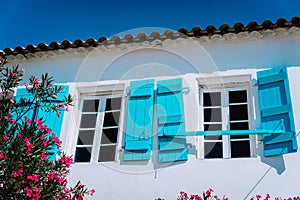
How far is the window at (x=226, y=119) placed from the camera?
6.28 metres

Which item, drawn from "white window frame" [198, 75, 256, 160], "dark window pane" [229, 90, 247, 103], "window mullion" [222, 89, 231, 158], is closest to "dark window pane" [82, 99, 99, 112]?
"white window frame" [198, 75, 256, 160]

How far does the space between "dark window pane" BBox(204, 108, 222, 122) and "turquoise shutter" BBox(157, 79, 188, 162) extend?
1.54ft

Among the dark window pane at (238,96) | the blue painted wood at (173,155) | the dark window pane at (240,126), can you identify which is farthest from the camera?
the dark window pane at (238,96)

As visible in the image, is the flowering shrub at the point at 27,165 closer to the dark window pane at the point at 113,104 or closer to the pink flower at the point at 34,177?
the pink flower at the point at 34,177

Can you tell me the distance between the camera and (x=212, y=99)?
693cm

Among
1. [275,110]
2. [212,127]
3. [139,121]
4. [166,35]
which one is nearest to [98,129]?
[139,121]

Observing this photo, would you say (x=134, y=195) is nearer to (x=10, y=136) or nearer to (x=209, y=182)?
(x=209, y=182)

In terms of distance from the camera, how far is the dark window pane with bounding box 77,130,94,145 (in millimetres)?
6941

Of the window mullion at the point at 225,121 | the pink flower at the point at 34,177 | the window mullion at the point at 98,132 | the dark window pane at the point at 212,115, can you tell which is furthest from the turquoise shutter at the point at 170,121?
the pink flower at the point at 34,177

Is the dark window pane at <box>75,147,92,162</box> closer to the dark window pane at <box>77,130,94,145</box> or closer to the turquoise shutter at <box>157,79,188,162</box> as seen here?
the dark window pane at <box>77,130,94,145</box>

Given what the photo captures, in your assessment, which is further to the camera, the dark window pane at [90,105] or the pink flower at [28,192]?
the dark window pane at [90,105]

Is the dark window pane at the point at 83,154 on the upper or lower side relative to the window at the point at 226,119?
lower

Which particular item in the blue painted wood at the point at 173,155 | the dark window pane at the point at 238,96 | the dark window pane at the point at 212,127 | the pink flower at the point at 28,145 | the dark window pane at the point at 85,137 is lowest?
the pink flower at the point at 28,145

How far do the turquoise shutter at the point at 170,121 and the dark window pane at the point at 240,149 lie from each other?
80cm
